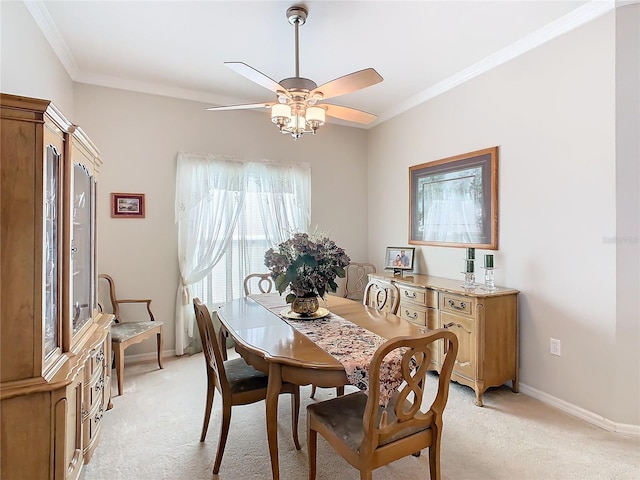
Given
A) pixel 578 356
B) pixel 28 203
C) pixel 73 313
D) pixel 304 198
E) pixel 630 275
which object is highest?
pixel 304 198

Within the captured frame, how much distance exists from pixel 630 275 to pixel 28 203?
11.0 feet

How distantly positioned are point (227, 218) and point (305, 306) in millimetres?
1978

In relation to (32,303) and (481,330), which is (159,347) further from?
(481,330)

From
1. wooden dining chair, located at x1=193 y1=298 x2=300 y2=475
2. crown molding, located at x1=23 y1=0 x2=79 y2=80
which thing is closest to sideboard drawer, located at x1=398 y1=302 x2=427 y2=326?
wooden dining chair, located at x1=193 y1=298 x2=300 y2=475

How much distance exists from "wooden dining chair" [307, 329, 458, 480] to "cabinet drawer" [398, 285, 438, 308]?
149 cm

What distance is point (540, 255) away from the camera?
2.72 meters

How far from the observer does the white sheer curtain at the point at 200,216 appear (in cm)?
367

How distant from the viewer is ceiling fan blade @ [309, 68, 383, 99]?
1.98 metres

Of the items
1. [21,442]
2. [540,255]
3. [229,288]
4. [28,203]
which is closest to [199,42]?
[28,203]

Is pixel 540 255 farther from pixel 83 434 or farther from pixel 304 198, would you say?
pixel 83 434

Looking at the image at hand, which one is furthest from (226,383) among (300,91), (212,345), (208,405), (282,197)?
(282,197)

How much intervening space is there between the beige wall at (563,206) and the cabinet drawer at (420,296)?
23.5 inches

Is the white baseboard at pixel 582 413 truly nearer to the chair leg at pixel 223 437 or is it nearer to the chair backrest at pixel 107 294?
the chair leg at pixel 223 437

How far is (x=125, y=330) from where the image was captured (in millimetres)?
3070
